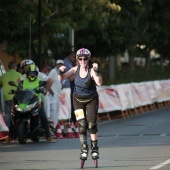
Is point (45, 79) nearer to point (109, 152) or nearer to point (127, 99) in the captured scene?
point (109, 152)

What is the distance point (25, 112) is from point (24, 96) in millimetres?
348

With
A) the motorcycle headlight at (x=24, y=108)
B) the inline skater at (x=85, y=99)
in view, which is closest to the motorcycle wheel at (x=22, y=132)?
the motorcycle headlight at (x=24, y=108)

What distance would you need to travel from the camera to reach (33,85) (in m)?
18.0

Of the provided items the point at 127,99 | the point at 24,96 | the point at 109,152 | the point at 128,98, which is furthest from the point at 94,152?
the point at 128,98

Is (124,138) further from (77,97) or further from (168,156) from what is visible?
(77,97)

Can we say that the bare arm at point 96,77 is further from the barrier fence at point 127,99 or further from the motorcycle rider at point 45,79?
the barrier fence at point 127,99

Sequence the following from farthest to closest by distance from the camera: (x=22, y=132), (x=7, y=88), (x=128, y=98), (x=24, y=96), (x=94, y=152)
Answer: (x=128, y=98)
(x=7, y=88)
(x=24, y=96)
(x=22, y=132)
(x=94, y=152)

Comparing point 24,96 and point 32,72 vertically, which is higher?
point 32,72

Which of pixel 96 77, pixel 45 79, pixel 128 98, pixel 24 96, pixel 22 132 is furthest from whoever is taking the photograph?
pixel 128 98

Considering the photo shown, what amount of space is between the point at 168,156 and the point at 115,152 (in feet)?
3.82

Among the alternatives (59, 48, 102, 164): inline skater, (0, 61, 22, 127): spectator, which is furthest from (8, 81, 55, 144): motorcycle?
(59, 48, 102, 164): inline skater

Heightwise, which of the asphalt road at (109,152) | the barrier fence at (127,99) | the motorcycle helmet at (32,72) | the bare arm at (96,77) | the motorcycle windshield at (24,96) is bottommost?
the barrier fence at (127,99)

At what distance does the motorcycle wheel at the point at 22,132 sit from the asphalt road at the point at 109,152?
0.14 meters

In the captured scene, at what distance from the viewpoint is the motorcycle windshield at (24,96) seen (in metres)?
17.7
